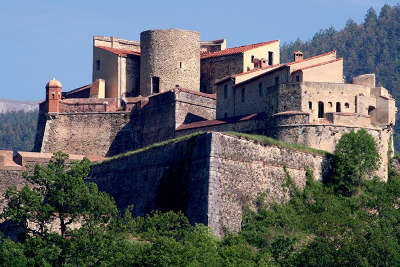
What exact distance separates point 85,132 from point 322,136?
63.5ft

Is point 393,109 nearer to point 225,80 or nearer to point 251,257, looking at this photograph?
point 225,80

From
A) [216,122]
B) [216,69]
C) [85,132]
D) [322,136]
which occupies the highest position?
[216,69]

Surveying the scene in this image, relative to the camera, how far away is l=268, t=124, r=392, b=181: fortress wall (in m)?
67.0

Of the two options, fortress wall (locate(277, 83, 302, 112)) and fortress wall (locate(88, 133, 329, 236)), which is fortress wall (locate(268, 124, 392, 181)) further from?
fortress wall (locate(277, 83, 302, 112))

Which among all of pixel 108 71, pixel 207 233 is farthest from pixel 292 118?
pixel 108 71

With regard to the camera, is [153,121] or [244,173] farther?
[153,121]

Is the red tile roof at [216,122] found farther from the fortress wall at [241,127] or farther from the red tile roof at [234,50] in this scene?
the red tile roof at [234,50]

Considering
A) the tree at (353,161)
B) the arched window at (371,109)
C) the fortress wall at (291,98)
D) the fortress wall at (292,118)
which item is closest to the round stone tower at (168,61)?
the fortress wall at (291,98)

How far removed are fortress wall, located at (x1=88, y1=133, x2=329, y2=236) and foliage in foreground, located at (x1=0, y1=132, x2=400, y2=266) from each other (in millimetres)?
862

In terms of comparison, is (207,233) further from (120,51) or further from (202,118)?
(120,51)

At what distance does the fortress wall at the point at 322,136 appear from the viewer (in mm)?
67000

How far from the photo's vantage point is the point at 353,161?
6694 centimetres

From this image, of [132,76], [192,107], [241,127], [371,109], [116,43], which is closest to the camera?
[241,127]

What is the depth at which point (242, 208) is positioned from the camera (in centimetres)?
6297
